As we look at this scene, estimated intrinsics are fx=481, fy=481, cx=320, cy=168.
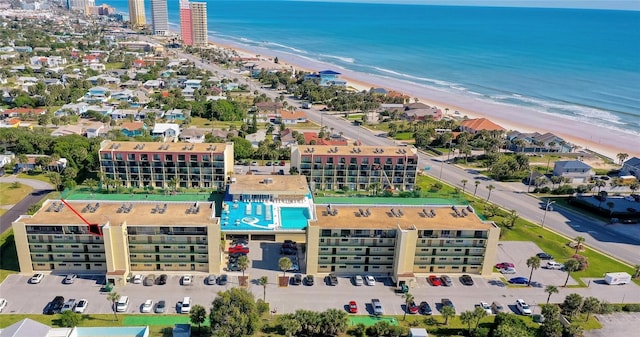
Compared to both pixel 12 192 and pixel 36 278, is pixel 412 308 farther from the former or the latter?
pixel 12 192

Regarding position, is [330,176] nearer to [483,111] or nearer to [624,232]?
[624,232]

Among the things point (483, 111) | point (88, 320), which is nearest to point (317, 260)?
point (88, 320)

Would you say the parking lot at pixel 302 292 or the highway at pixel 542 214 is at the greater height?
the highway at pixel 542 214

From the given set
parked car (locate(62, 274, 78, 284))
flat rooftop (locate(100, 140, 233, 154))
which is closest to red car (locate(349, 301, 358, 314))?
parked car (locate(62, 274, 78, 284))

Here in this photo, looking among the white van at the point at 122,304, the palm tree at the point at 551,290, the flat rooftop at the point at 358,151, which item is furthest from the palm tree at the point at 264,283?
the palm tree at the point at 551,290

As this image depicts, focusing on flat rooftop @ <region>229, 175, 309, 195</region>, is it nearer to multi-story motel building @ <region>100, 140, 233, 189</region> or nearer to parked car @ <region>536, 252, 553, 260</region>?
multi-story motel building @ <region>100, 140, 233, 189</region>

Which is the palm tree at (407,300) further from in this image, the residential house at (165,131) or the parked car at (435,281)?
the residential house at (165,131)

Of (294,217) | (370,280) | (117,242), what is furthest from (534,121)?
(117,242)
